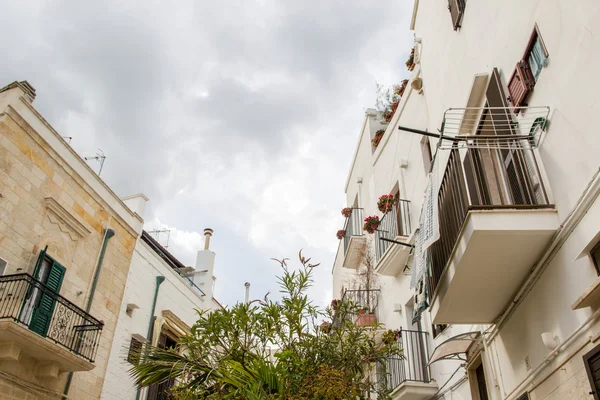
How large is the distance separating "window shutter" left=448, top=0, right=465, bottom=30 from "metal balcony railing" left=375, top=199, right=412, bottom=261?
4662 mm

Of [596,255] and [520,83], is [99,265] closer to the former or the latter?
[520,83]

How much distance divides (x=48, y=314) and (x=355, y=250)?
857 centimetres

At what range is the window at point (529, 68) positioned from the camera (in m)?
5.69

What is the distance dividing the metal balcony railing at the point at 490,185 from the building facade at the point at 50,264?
7826mm

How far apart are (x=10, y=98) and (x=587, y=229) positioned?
444 inches

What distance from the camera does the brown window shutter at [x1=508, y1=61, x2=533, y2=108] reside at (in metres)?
5.95

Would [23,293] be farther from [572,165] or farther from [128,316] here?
[572,165]

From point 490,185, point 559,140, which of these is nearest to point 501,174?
point 490,185

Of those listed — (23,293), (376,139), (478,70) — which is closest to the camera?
(478,70)

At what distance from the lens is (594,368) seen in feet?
14.4

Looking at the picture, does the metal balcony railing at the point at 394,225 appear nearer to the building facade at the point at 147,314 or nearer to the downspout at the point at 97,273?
the building facade at the point at 147,314

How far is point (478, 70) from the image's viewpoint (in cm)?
780

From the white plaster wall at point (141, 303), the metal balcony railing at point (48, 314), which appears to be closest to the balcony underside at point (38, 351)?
the metal balcony railing at point (48, 314)

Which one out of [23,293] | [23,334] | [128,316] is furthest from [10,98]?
[128,316]
